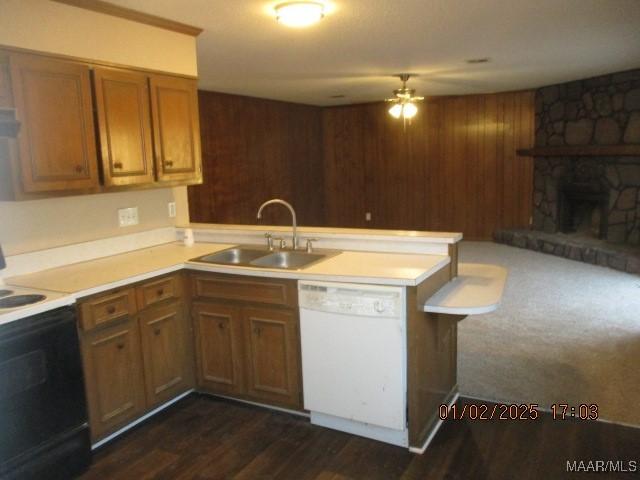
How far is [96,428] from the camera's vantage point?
2.65 meters

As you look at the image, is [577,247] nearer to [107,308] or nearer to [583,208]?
[583,208]

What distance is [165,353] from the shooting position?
3.03 meters

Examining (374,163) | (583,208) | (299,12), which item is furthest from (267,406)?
(374,163)

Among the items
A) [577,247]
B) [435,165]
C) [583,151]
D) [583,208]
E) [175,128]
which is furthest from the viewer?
[435,165]

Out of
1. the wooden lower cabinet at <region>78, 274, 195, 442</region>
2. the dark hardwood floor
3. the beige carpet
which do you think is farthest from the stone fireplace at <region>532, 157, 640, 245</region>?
the wooden lower cabinet at <region>78, 274, 195, 442</region>

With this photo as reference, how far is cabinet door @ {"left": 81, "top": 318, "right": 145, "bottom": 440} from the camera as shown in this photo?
8.53 feet

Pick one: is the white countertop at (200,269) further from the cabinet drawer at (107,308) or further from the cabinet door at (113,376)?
the cabinet door at (113,376)

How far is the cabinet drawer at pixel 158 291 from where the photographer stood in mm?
2836

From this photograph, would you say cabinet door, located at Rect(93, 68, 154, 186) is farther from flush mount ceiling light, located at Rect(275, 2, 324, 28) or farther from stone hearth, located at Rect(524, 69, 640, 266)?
stone hearth, located at Rect(524, 69, 640, 266)

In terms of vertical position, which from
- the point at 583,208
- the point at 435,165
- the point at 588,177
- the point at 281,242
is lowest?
the point at 583,208

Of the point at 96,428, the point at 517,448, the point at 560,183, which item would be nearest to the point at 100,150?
the point at 96,428

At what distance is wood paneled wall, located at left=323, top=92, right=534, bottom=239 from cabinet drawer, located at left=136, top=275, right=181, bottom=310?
6041 mm
